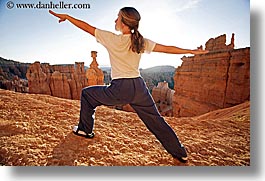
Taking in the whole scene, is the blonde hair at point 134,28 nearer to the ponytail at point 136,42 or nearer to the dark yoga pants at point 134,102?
the ponytail at point 136,42

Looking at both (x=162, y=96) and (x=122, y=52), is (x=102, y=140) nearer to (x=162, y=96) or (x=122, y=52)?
(x=122, y=52)

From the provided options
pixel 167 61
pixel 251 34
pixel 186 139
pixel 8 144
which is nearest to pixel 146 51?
pixel 167 61

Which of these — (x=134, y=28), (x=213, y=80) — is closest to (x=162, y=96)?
(x=213, y=80)

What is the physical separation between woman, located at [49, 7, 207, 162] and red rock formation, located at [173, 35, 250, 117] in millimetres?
982

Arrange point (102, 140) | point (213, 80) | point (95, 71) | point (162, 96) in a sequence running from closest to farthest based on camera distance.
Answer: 1. point (102, 140)
2. point (95, 71)
3. point (213, 80)
4. point (162, 96)

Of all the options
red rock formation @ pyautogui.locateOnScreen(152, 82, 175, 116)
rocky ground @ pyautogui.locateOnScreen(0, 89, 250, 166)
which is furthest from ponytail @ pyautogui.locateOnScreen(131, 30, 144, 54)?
red rock formation @ pyautogui.locateOnScreen(152, 82, 175, 116)

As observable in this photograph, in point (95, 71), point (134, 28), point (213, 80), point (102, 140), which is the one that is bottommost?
point (102, 140)

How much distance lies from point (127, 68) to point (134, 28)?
0.30 m

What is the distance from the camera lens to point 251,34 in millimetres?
→ 2332

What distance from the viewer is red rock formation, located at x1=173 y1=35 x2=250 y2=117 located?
3398 millimetres

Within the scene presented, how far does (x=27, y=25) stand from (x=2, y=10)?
0.85 ft

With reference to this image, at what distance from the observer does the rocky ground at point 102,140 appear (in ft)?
6.56

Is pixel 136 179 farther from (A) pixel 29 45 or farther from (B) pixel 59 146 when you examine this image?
(A) pixel 29 45

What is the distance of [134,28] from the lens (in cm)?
184
